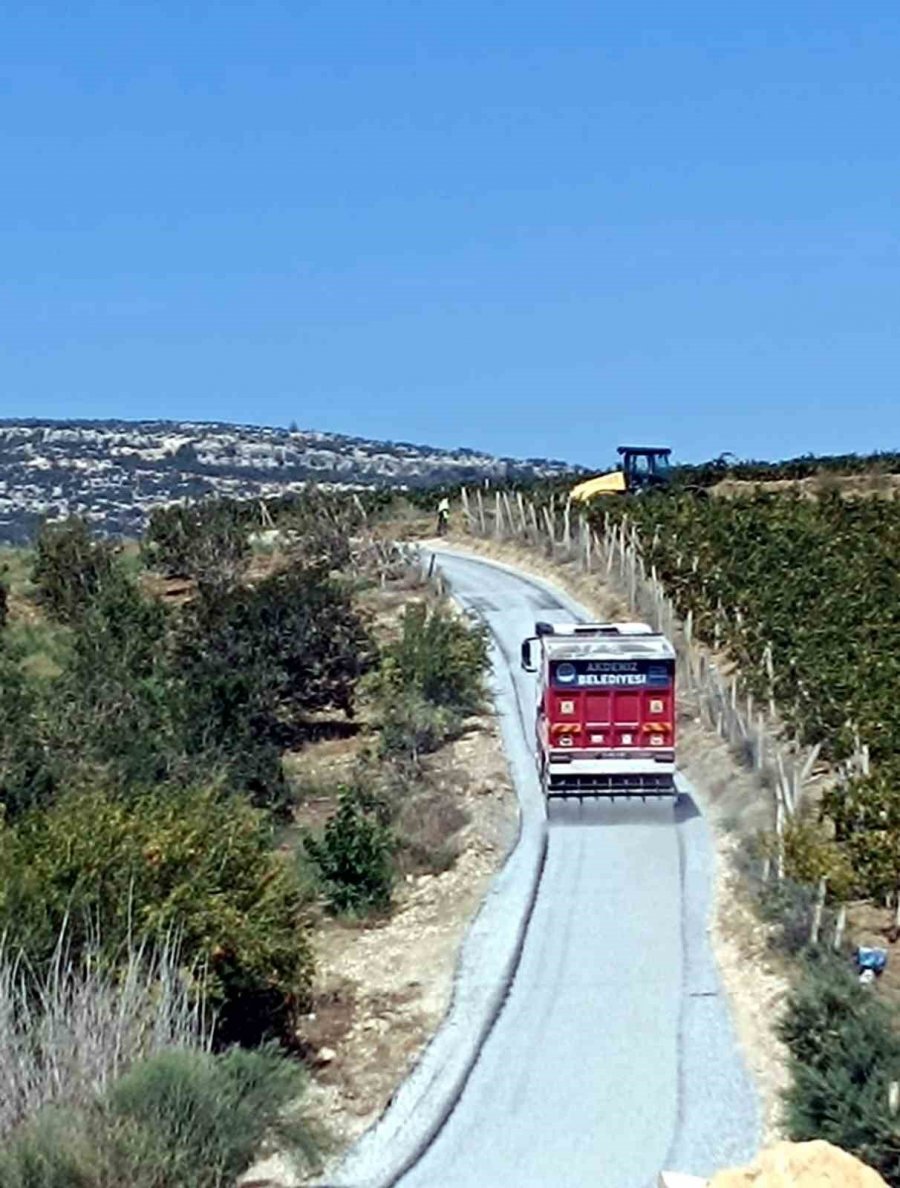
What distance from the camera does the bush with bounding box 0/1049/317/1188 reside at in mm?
14594

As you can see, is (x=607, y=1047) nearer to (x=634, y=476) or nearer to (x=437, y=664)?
(x=437, y=664)

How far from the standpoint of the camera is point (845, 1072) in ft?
51.2

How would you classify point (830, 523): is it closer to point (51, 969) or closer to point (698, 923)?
point (698, 923)

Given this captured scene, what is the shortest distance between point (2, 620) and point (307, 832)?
79.0ft

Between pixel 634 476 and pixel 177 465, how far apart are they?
2670 inches

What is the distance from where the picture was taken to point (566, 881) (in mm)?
26344

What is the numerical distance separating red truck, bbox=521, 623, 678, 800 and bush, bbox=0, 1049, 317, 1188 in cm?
1406

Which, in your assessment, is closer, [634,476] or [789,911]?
[789,911]

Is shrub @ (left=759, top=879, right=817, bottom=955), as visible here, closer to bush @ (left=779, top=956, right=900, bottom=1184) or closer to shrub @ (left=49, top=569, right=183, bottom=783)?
bush @ (left=779, top=956, right=900, bottom=1184)

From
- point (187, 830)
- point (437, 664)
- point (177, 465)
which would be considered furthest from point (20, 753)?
point (177, 465)

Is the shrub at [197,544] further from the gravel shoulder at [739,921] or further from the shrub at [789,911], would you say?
the shrub at [789,911]

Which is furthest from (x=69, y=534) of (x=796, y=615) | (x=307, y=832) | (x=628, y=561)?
(x=307, y=832)

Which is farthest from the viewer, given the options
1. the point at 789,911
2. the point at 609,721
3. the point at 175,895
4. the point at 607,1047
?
the point at 609,721

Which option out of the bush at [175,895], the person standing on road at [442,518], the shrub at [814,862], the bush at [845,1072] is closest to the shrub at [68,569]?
the person standing on road at [442,518]
